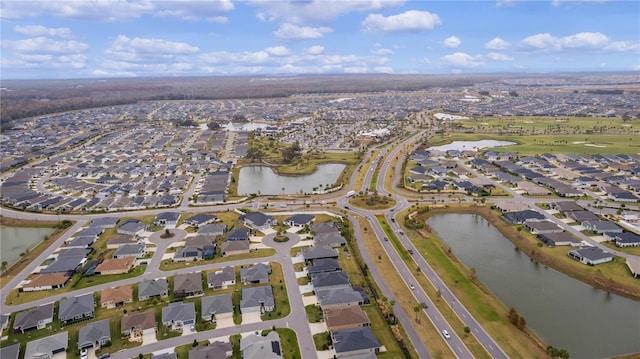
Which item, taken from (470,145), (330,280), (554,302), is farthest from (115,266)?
(470,145)

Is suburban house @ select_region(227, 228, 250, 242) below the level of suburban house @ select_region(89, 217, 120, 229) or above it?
below

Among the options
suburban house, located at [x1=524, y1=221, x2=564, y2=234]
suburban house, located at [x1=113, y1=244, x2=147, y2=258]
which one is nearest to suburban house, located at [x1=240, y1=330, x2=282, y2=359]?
suburban house, located at [x1=113, y1=244, x2=147, y2=258]

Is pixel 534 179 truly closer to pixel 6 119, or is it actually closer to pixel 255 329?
pixel 255 329

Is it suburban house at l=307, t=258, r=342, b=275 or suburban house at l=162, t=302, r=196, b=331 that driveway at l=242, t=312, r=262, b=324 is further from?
suburban house at l=307, t=258, r=342, b=275

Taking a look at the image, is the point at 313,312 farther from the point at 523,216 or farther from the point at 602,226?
the point at 602,226

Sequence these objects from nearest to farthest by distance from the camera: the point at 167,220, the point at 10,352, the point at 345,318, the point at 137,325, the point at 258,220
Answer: the point at 10,352 < the point at 137,325 < the point at 345,318 < the point at 258,220 < the point at 167,220

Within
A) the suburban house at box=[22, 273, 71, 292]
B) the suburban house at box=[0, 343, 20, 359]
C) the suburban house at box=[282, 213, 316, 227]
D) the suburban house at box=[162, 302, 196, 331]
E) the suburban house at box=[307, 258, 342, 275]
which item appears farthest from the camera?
the suburban house at box=[282, 213, 316, 227]
